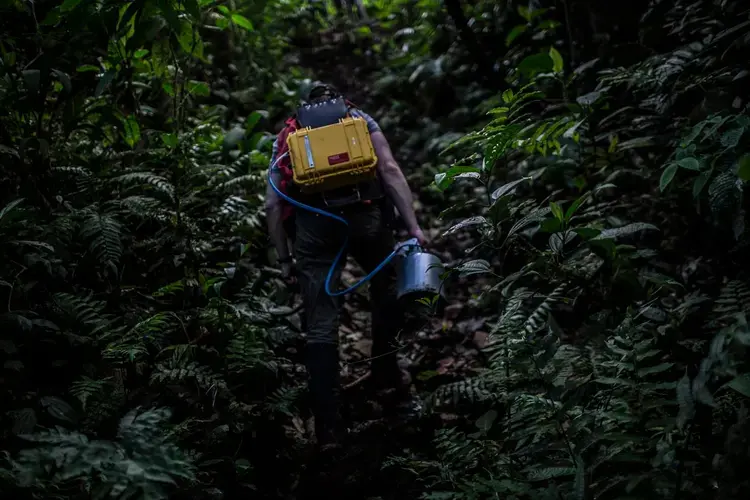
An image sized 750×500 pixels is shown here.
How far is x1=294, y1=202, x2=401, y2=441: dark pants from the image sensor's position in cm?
467

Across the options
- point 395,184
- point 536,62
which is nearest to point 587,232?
point 395,184

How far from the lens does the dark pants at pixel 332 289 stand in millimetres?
4668

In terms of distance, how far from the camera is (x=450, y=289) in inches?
257

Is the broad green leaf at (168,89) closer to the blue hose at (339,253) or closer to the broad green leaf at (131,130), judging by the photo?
the broad green leaf at (131,130)

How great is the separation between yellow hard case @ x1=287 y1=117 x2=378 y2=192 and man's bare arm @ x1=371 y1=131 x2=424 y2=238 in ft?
0.94

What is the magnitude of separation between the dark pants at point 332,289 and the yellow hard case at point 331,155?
1.09 feet

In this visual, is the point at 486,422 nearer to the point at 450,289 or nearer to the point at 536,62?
the point at 450,289

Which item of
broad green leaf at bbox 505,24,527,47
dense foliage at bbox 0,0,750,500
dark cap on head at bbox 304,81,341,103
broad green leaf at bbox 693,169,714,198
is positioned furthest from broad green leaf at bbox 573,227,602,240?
broad green leaf at bbox 505,24,527,47

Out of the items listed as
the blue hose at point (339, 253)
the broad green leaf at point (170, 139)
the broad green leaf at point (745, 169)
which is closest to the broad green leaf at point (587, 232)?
the broad green leaf at point (745, 169)

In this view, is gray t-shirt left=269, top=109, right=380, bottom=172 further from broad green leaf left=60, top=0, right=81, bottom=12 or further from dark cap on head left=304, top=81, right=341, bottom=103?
broad green leaf left=60, top=0, right=81, bottom=12

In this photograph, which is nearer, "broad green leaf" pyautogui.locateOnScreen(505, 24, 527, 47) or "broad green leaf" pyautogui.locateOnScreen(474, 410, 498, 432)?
"broad green leaf" pyautogui.locateOnScreen(474, 410, 498, 432)

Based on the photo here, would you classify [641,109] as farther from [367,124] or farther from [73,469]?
[73,469]

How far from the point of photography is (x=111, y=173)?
18.1 feet

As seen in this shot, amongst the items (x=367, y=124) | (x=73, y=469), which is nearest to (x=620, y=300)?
(x=367, y=124)
